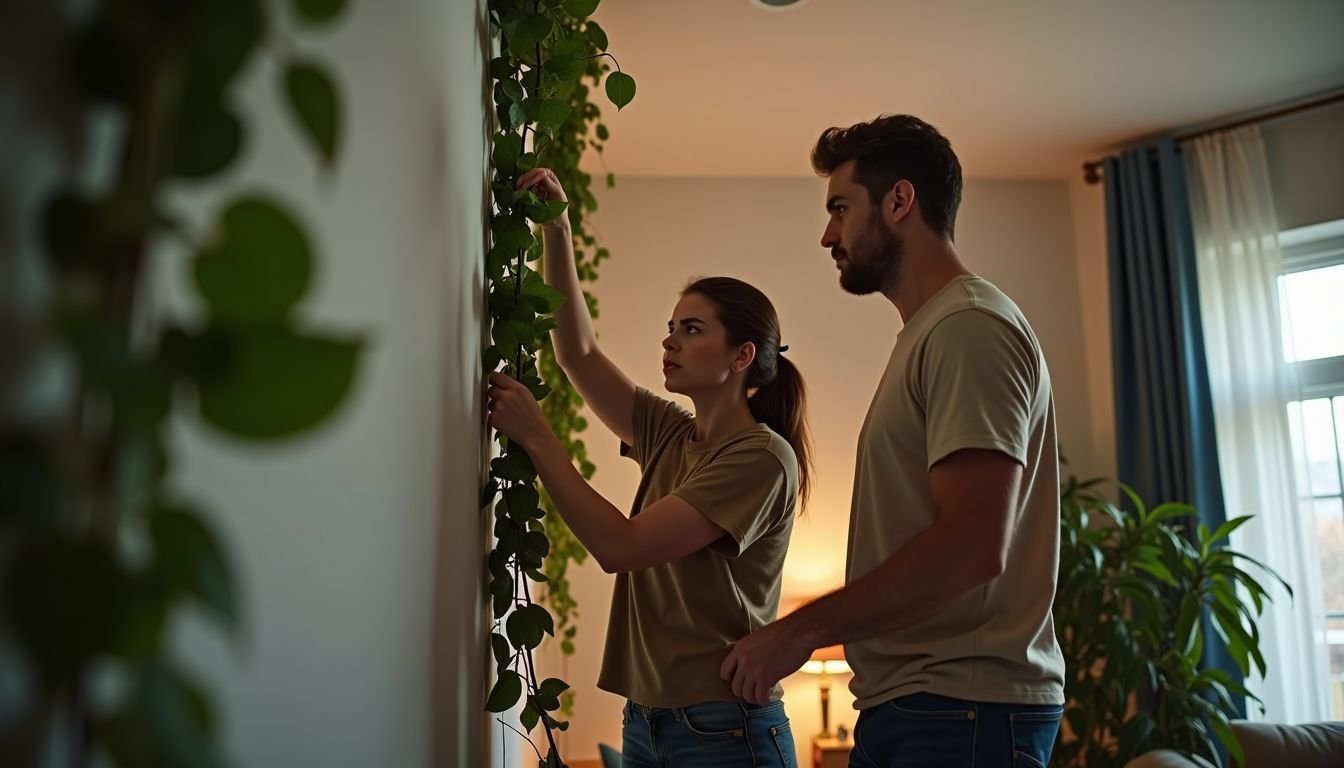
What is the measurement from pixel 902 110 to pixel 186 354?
13.0 ft

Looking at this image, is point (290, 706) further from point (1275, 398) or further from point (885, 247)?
point (1275, 398)

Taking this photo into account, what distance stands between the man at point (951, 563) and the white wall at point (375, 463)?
503 millimetres

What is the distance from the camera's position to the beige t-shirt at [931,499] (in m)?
1.25

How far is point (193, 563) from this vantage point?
262 mm

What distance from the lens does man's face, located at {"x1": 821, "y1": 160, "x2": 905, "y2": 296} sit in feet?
5.09

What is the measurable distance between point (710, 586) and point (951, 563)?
18.6 inches

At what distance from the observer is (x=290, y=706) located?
1.72ft

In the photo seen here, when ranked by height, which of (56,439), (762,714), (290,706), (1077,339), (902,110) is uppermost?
(902,110)

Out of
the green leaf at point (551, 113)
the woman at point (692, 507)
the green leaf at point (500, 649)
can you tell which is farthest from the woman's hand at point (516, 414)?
the green leaf at point (551, 113)

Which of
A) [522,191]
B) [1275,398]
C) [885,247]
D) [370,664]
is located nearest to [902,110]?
[1275,398]

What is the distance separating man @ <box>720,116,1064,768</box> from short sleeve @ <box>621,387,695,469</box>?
507 mm

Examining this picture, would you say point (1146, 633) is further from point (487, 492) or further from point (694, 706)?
point (487, 492)

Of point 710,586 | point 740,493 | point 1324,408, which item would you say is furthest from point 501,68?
point 1324,408

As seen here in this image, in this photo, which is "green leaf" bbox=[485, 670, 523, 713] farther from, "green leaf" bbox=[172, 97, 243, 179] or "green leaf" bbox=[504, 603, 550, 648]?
"green leaf" bbox=[172, 97, 243, 179]
